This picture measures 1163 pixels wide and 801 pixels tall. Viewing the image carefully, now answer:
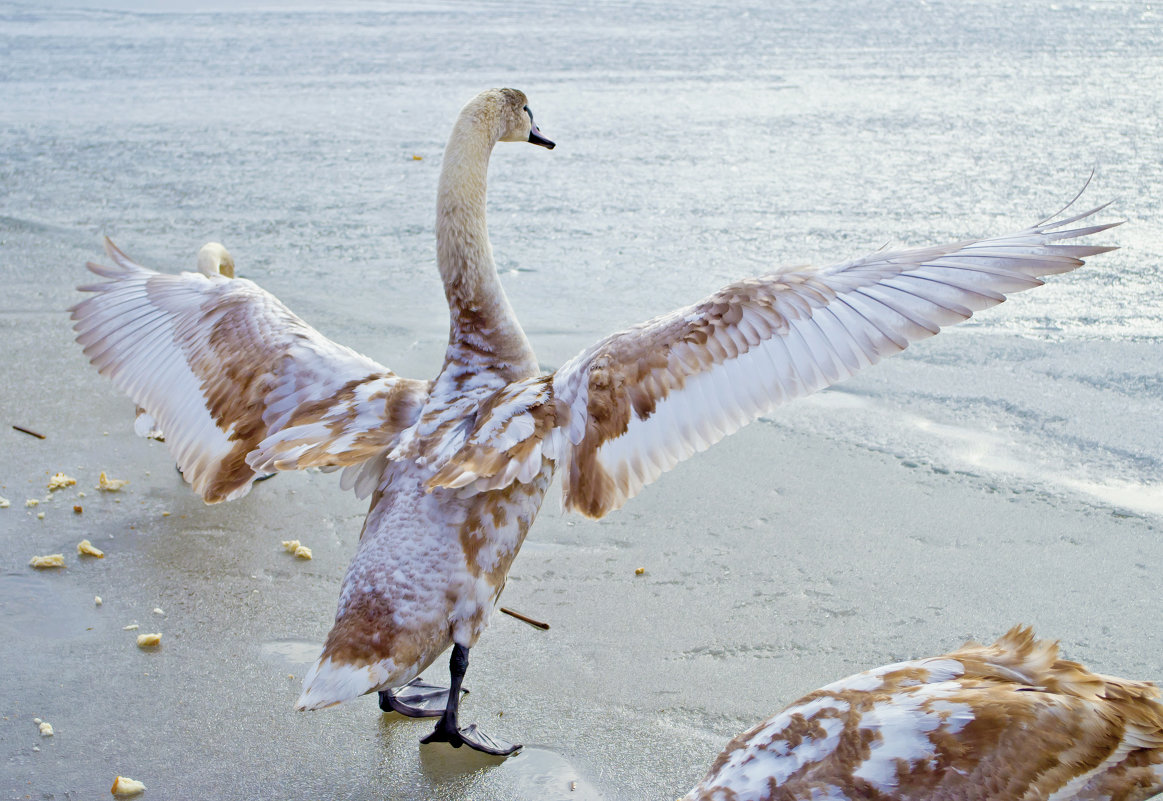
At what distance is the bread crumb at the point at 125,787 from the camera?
273 centimetres

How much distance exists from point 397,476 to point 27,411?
2.44 meters

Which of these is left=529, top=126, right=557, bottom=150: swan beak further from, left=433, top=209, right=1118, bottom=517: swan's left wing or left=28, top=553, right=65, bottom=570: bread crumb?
left=28, top=553, right=65, bottom=570: bread crumb

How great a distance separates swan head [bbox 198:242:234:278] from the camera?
16.7 feet

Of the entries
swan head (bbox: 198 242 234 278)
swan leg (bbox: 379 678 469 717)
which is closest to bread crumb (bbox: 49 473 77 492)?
swan head (bbox: 198 242 234 278)

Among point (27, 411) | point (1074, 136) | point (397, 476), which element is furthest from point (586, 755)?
point (1074, 136)

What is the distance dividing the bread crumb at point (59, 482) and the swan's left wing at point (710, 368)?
6.46 feet

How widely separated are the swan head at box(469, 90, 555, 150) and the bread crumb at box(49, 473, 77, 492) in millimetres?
2014

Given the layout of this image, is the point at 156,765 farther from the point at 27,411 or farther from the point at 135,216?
the point at 135,216

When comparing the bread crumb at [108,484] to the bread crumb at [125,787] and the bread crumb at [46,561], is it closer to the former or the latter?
the bread crumb at [46,561]

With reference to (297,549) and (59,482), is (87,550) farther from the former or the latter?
(297,549)

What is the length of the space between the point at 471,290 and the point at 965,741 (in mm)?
1936

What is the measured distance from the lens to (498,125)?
3854 mm

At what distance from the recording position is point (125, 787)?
8.97ft

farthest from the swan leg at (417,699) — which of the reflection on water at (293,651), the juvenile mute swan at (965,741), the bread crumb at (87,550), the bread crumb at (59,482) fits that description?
the bread crumb at (59,482)
